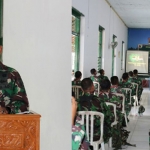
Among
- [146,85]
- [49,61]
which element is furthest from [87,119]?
[146,85]

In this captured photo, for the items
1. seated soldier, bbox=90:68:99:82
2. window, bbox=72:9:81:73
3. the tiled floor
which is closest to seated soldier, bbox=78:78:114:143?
the tiled floor

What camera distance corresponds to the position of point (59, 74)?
9.91ft

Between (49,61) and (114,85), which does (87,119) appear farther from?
(114,85)

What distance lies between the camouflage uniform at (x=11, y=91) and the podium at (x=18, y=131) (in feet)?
1.66

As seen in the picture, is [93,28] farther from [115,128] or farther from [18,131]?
[18,131]

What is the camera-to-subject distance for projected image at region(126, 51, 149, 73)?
2153 cm

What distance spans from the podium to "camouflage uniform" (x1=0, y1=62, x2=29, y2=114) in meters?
0.51

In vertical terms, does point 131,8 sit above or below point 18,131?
above

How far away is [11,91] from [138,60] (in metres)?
19.8

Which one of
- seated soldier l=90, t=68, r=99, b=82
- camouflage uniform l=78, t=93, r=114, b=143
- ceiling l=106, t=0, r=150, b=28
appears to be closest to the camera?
camouflage uniform l=78, t=93, r=114, b=143

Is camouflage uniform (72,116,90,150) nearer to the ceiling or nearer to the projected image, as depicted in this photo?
the ceiling

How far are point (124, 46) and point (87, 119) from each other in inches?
670

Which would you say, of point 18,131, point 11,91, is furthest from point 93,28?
point 18,131

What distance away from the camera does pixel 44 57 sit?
9.14ft
